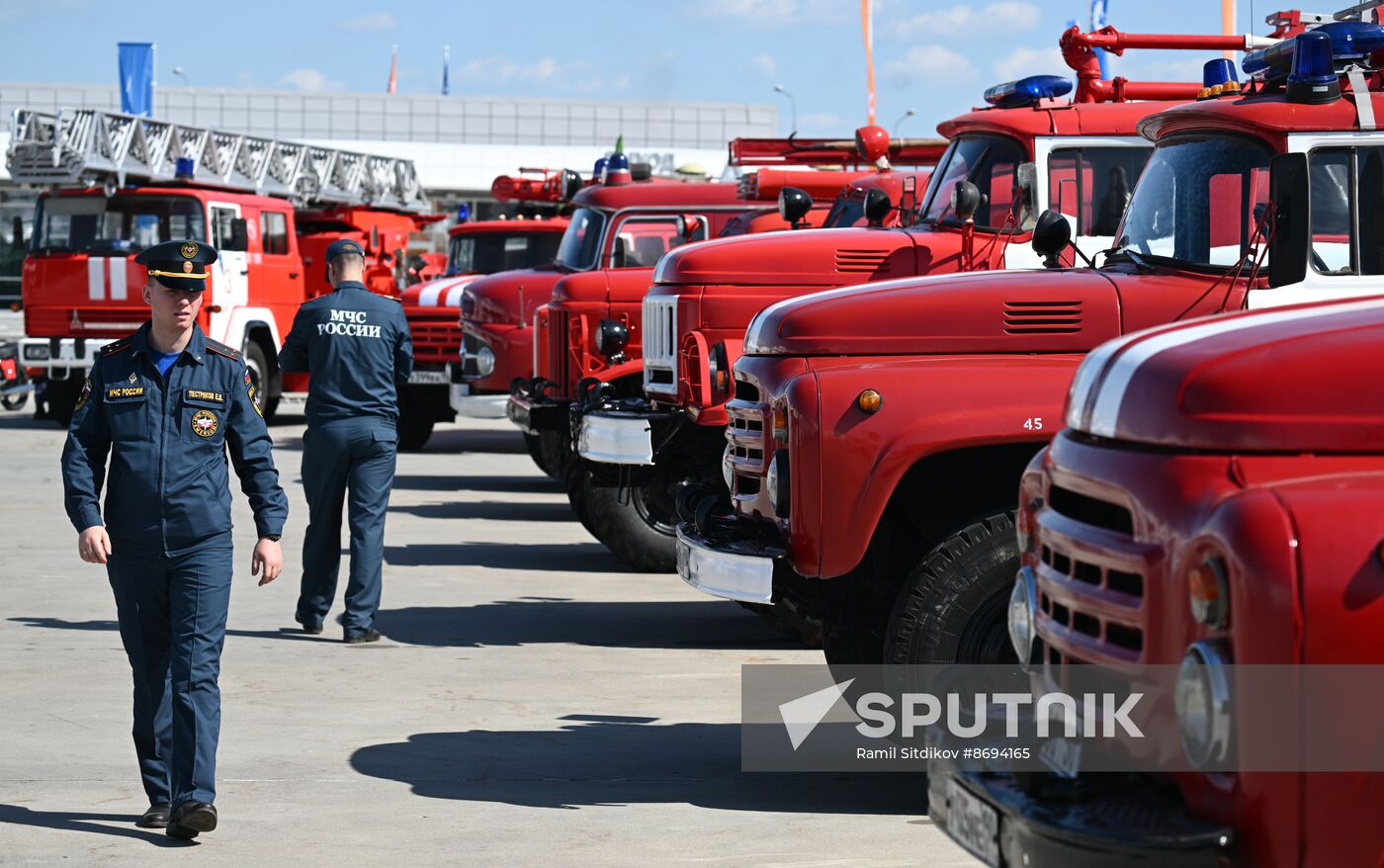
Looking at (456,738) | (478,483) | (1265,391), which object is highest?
(1265,391)

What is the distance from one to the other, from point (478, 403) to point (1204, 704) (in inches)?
522

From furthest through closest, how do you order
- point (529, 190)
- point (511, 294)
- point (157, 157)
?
1. point (157, 157)
2. point (529, 190)
3. point (511, 294)

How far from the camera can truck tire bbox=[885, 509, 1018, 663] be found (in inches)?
230

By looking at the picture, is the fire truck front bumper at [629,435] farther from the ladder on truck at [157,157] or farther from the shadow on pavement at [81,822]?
the ladder on truck at [157,157]

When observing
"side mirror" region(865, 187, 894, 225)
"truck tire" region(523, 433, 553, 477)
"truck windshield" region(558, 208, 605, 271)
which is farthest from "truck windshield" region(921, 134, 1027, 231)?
"truck tire" region(523, 433, 553, 477)

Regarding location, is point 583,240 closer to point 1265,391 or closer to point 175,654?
point 175,654

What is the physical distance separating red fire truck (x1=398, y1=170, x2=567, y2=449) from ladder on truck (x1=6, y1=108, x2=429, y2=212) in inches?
164

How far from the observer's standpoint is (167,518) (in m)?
5.79

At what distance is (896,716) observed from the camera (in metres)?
6.19

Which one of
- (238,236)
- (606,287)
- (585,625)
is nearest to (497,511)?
(606,287)

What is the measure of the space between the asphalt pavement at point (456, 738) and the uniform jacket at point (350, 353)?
1.15 meters

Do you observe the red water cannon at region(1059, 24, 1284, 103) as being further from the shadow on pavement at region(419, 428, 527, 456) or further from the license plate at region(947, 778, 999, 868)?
the shadow on pavement at region(419, 428, 527, 456)

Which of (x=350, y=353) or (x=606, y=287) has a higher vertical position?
(x=606, y=287)

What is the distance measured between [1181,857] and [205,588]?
345 centimetres
